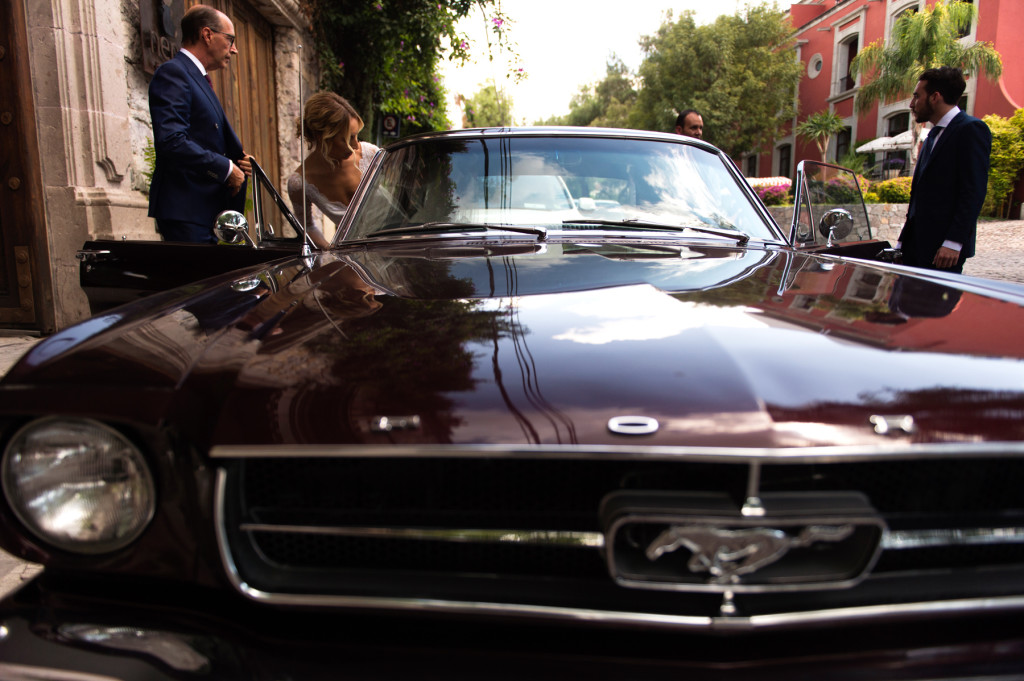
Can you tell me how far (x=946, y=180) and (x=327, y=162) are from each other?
11.5 feet

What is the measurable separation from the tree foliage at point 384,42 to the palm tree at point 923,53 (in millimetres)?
15549

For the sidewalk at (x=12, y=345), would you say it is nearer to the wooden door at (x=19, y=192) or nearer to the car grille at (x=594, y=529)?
the wooden door at (x=19, y=192)

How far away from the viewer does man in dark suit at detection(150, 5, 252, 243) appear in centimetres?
340

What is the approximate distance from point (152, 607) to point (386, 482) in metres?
0.39

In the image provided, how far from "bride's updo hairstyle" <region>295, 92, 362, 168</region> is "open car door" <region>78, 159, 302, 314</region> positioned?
3.93 feet

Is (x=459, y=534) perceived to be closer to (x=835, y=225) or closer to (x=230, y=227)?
(x=230, y=227)

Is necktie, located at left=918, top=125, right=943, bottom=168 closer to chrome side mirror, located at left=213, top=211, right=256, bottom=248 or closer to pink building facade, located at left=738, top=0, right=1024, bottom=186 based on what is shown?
chrome side mirror, located at left=213, top=211, right=256, bottom=248

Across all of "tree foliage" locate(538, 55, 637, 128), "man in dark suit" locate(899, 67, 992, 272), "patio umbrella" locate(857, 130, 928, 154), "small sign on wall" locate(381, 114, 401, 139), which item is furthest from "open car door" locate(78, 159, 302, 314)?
"tree foliage" locate(538, 55, 637, 128)

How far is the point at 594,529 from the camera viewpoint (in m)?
1.00

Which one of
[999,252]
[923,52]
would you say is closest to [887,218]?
[999,252]

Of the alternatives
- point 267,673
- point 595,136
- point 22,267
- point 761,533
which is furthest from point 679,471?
point 22,267

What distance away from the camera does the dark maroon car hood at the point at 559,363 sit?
0.96 meters

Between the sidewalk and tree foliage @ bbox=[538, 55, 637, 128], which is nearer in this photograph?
the sidewalk

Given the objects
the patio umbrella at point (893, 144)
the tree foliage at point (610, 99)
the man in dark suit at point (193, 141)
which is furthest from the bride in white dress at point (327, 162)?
the tree foliage at point (610, 99)
